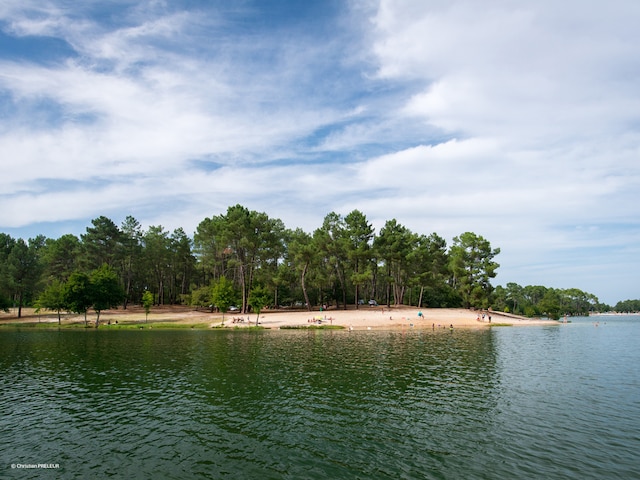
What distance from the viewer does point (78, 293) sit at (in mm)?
90500

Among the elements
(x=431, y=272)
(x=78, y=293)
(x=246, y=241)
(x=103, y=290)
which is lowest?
(x=78, y=293)

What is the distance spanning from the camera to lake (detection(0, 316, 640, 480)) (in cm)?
1711

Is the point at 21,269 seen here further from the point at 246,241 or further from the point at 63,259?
the point at 246,241

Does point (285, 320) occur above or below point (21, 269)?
below

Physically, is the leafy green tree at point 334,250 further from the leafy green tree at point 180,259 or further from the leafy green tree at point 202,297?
the leafy green tree at point 180,259

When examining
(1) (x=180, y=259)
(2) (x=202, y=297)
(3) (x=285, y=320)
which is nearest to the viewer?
(3) (x=285, y=320)

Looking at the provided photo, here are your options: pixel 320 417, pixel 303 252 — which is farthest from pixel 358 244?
pixel 320 417

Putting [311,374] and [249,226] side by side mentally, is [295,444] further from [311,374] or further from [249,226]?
[249,226]

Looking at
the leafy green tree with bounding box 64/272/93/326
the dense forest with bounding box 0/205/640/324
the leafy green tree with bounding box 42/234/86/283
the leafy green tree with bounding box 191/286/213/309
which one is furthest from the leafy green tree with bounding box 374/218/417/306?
the leafy green tree with bounding box 42/234/86/283

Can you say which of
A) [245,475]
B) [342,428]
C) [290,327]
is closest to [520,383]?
[342,428]

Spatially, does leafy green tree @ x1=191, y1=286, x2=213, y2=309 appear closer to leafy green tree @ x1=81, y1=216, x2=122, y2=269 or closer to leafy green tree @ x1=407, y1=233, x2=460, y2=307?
leafy green tree @ x1=81, y1=216, x2=122, y2=269

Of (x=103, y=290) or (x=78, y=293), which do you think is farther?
(x=103, y=290)

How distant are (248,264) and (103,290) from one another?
36.0 m

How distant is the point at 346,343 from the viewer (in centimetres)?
5878
